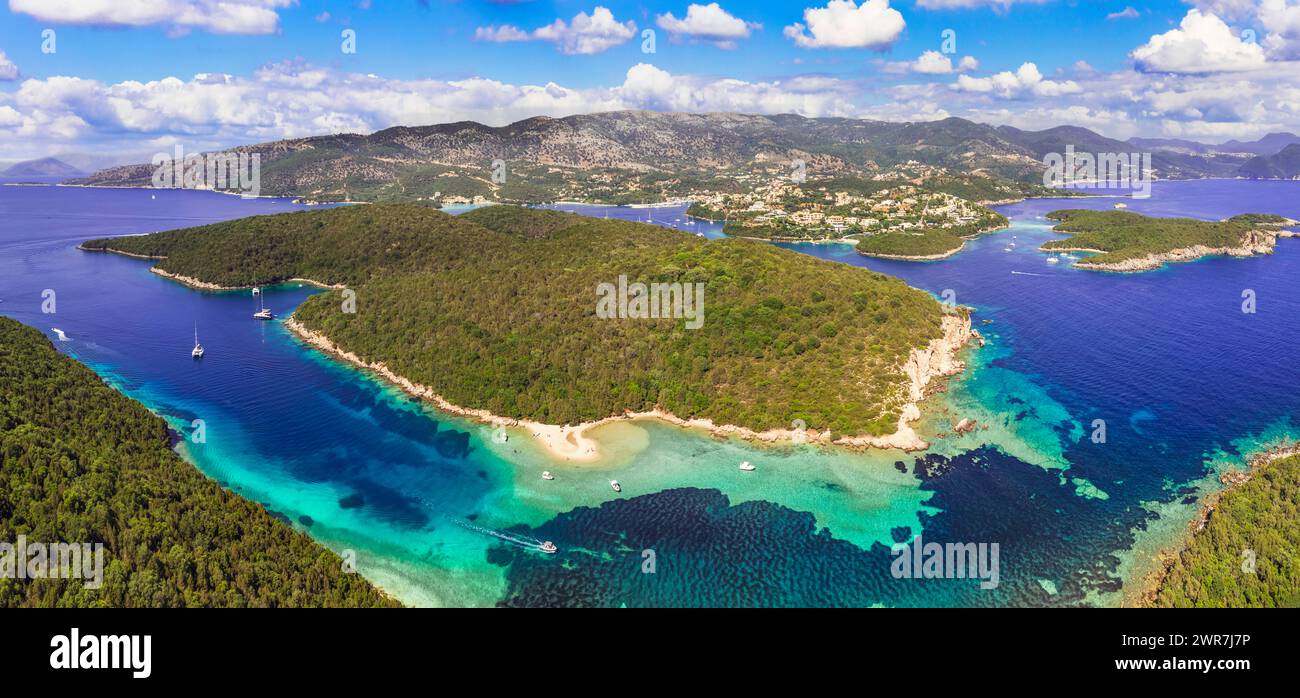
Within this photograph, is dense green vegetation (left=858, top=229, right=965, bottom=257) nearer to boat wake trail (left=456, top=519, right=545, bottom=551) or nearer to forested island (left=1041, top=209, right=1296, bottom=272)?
forested island (left=1041, top=209, right=1296, bottom=272)

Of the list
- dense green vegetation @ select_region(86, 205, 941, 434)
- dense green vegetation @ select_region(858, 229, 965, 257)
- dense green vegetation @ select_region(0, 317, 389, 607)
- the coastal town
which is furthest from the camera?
the coastal town

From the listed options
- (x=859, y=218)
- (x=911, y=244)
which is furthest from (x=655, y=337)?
(x=859, y=218)

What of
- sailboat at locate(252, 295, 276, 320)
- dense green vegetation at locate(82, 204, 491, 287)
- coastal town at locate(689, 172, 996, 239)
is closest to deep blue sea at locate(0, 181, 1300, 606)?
sailboat at locate(252, 295, 276, 320)

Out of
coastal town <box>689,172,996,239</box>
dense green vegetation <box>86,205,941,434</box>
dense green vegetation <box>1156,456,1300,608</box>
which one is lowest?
dense green vegetation <box>1156,456,1300,608</box>

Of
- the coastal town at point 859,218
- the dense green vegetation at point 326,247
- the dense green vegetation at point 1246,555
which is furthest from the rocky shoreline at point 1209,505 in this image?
the coastal town at point 859,218

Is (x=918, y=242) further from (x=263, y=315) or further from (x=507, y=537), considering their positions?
(x=507, y=537)

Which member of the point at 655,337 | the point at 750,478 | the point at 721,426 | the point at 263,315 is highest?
the point at 263,315

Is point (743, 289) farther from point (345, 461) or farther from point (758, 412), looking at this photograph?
point (345, 461)
